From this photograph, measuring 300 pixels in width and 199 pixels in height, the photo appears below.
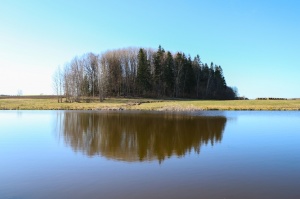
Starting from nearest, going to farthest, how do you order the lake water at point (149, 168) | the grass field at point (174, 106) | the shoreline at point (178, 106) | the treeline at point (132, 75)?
the lake water at point (149, 168) < the shoreline at point (178, 106) < the grass field at point (174, 106) < the treeline at point (132, 75)

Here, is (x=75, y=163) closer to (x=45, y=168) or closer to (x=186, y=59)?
(x=45, y=168)

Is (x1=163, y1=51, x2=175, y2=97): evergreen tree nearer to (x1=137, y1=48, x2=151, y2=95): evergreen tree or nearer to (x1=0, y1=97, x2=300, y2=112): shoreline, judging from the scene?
(x1=137, y1=48, x2=151, y2=95): evergreen tree

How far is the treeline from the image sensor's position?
9369 centimetres

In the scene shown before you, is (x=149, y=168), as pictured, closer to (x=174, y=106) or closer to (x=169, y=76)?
(x=174, y=106)

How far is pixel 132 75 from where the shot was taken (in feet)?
332

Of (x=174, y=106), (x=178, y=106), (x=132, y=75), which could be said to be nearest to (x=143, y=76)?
(x=132, y=75)

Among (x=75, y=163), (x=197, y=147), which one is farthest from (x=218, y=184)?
(x=197, y=147)

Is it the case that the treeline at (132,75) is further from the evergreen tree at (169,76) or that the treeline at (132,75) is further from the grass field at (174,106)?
the grass field at (174,106)

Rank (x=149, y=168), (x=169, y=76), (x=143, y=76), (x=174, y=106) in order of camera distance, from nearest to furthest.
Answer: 1. (x=149, y=168)
2. (x=174, y=106)
3. (x=143, y=76)
4. (x=169, y=76)

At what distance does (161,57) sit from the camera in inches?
4077

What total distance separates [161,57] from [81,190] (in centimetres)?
9603

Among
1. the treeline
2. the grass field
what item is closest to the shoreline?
the grass field

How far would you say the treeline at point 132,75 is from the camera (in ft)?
307

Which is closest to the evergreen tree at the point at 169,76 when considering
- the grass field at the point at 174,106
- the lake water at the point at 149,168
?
the grass field at the point at 174,106
